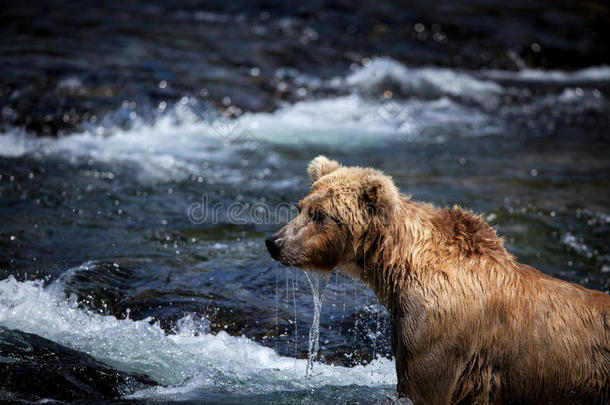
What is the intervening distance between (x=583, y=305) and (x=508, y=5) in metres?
18.8

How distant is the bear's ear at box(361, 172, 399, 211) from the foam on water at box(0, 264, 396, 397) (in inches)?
63.0

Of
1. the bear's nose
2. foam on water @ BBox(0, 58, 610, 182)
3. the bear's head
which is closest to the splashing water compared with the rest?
the bear's head

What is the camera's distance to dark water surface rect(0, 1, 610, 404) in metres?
5.68

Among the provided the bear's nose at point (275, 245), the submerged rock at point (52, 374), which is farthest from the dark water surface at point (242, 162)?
the bear's nose at point (275, 245)

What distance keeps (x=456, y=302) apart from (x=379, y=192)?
34.6 inches

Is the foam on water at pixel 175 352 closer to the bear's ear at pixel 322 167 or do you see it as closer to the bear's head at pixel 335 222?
the bear's head at pixel 335 222

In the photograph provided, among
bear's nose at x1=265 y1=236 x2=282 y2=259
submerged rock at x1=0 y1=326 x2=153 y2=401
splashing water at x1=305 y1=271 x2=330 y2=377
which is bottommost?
submerged rock at x1=0 y1=326 x2=153 y2=401

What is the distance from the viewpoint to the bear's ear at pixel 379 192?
4.55 meters

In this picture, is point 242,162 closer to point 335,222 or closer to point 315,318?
point 315,318

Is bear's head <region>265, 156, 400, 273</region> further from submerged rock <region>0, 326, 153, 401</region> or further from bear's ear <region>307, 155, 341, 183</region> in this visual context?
submerged rock <region>0, 326, 153, 401</region>

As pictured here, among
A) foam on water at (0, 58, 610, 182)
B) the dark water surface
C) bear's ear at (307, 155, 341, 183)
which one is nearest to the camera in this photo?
bear's ear at (307, 155, 341, 183)

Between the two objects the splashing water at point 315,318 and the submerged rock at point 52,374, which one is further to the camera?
the splashing water at point 315,318

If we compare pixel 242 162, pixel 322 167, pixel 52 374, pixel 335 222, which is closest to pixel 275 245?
pixel 335 222

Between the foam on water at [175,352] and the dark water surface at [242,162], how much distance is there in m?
0.02
